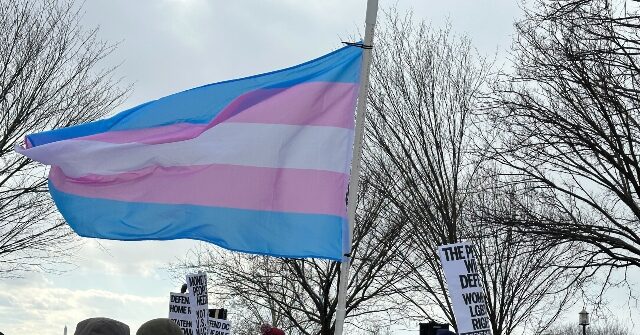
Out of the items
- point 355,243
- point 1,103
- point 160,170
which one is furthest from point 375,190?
point 160,170

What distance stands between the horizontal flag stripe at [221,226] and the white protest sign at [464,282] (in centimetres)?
126

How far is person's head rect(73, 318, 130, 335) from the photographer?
12.9ft

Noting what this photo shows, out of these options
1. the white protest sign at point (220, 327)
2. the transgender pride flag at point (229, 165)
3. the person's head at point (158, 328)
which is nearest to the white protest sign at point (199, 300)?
the white protest sign at point (220, 327)

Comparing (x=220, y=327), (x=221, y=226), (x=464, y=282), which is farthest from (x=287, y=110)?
(x=220, y=327)

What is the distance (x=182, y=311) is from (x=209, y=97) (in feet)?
23.3

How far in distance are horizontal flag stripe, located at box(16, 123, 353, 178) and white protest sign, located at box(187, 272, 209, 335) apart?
4593mm

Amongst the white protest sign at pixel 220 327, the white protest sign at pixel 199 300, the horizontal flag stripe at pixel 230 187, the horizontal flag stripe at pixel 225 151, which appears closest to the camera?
the horizontal flag stripe at pixel 230 187

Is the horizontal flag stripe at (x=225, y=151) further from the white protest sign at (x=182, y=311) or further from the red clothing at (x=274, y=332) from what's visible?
the white protest sign at (x=182, y=311)

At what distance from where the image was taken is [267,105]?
809 cm

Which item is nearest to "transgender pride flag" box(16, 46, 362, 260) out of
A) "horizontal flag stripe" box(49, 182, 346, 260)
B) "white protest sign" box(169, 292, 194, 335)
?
"horizontal flag stripe" box(49, 182, 346, 260)

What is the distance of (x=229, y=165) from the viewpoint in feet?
26.3

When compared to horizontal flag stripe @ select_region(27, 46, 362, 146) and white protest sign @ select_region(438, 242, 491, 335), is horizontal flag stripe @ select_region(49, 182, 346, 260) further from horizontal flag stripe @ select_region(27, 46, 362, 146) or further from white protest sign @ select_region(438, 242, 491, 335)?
white protest sign @ select_region(438, 242, 491, 335)

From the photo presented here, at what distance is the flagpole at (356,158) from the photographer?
697cm

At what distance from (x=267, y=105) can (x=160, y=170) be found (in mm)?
1209
